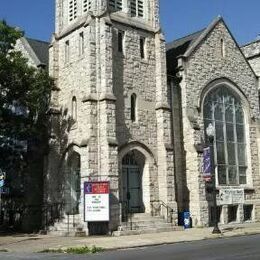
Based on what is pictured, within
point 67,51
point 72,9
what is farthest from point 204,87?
point 72,9

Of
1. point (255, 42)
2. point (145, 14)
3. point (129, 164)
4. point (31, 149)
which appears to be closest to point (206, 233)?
point (129, 164)

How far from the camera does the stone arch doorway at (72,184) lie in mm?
28734

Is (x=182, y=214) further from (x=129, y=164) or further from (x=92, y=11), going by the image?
(x=92, y=11)

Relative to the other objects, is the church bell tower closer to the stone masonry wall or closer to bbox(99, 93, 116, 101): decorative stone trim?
bbox(99, 93, 116, 101): decorative stone trim

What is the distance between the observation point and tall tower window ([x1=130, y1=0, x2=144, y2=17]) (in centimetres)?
3080

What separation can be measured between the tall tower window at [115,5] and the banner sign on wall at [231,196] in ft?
41.3

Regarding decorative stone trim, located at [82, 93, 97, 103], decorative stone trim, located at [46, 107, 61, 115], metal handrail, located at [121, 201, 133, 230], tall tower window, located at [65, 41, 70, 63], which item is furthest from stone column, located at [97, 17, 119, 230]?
decorative stone trim, located at [46, 107, 61, 115]

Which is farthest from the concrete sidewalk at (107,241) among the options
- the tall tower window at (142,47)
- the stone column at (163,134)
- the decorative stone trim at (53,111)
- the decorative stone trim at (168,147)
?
the tall tower window at (142,47)

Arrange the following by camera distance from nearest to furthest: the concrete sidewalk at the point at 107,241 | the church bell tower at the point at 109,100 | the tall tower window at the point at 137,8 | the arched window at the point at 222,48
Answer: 1. the concrete sidewalk at the point at 107,241
2. the church bell tower at the point at 109,100
3. the tall tower window at the point at 137,8
4. the arched window at the point at 222,48

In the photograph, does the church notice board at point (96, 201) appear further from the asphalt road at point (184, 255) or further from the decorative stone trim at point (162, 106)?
the asphalt road at point (184, 255)

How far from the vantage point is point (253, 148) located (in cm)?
3503

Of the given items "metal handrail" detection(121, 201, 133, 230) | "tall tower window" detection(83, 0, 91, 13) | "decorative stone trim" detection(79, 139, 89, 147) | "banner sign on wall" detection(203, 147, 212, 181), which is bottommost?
"metal handrail" detection(121, 201, 133, 230)

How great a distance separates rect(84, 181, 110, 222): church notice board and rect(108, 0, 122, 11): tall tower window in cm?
1035

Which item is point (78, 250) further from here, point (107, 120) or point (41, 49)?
point (41, 49)
